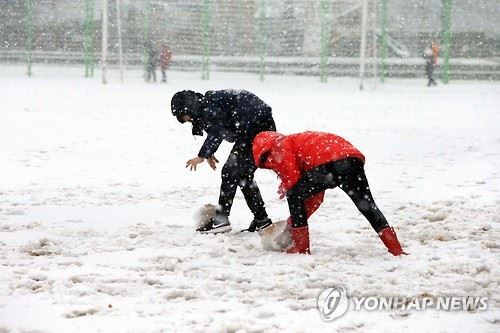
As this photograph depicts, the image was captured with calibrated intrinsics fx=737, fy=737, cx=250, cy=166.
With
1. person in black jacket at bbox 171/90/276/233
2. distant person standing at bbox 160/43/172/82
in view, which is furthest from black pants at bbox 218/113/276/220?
distant person standing at bbox 160/43/172/82

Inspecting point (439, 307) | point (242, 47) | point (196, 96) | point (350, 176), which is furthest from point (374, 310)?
point (242, 47)

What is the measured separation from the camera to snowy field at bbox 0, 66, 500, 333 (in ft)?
11.5

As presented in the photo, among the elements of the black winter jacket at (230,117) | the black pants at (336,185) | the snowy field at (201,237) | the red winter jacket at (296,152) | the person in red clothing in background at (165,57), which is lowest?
the snowy field at (201,237)

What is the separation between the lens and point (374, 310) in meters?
3.57

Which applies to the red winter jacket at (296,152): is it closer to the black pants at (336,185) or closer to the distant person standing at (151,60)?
the black pants at (336,185)

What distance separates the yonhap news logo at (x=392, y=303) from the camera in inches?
141

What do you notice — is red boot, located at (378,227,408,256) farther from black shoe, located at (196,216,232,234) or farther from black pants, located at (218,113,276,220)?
black shoe, located at (196,216,232,234)

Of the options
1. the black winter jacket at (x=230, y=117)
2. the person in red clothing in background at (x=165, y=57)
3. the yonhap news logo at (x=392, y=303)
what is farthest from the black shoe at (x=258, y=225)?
the person in red clothing in background at (x=165, y=57)

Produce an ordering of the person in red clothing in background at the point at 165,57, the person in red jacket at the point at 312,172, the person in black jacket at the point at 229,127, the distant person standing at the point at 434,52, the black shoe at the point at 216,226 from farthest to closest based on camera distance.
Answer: the person in red clothing in background at the point at 165,57 → the distant person standing at the point at 434,52 → the black shoe at the point at 216,226 → the person in black jacket at the point at 229,127 → the person in red jacket at the point at 312,172

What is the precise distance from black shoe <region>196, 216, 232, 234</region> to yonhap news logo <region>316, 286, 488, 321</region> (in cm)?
169

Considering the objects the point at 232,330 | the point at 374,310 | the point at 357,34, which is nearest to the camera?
the point at 232,330

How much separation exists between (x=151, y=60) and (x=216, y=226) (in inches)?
694

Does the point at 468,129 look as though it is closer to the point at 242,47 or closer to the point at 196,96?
the point at 196,96

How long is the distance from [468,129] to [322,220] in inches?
278
